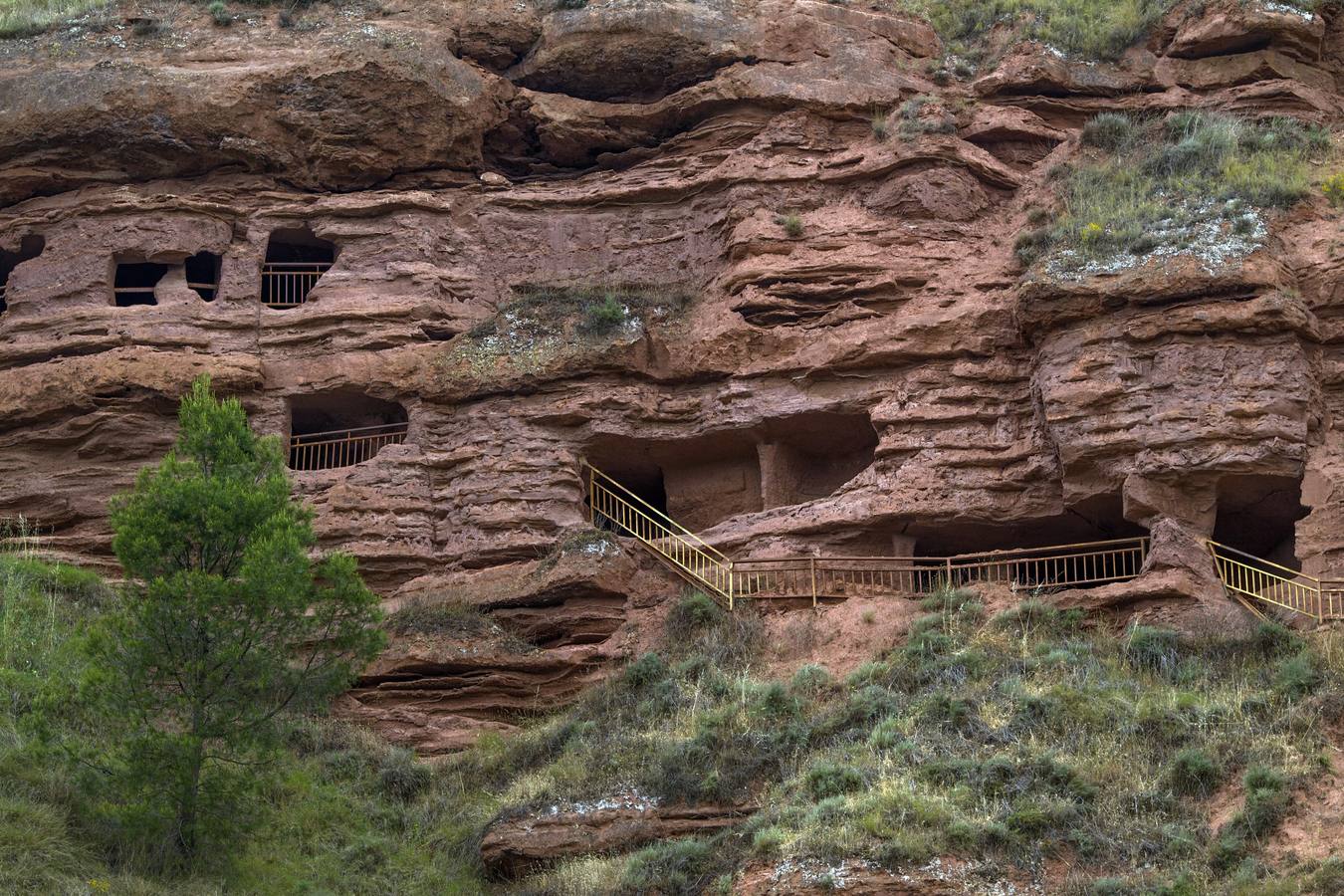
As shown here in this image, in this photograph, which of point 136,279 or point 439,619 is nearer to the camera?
point 439,619

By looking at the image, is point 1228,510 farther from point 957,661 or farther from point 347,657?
point 347,657

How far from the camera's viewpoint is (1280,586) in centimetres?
2567

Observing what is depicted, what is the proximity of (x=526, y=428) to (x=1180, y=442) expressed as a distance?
8.35 m

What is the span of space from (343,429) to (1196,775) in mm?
13735

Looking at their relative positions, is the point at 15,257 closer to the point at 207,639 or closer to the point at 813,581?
the point at 207,639

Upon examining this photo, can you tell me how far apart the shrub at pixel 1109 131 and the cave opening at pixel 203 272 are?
1242 cm

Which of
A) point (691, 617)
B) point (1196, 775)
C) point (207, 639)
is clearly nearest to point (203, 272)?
point (691, 617)

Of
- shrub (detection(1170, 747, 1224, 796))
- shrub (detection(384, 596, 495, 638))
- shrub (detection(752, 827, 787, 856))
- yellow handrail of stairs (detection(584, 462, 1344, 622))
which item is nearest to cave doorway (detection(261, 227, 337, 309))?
yellow handrail of stairs (detection(584, 462, 1344, 622))

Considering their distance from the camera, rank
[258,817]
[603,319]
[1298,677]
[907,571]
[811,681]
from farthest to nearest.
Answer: [603,319] → [907,571] → [811,681] → [1298,677] → [258,817]

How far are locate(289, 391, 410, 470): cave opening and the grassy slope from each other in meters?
5.09

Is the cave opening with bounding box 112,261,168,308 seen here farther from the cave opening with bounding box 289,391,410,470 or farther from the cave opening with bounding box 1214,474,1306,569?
the cave opening with bounding box 1214,474,1306,569

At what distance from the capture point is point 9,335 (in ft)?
102

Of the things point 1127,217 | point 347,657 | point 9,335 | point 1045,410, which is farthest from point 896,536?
point 9,335

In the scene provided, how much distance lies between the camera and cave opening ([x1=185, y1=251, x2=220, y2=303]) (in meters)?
32.0
